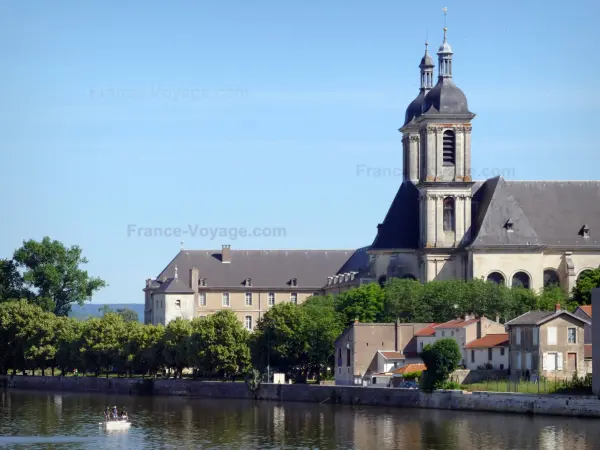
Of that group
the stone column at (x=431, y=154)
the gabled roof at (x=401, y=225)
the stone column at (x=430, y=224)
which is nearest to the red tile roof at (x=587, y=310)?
the stone column at (x=430, y=224)

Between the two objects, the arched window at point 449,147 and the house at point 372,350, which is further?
the arched window at point 449,147

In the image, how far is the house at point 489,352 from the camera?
3984 inches

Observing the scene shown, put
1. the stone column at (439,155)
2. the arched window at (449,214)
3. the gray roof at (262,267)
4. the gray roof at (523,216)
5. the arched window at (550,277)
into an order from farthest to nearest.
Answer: the gray roof at (262,267)
the arched window at (550,277)
the arched window at (449,214)
the stone column at (439,155)
the gray roof at (523,216)

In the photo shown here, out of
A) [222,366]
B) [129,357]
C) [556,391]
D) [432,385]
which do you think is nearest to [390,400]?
[432,385]

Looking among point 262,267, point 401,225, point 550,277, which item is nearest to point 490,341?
point 550,277

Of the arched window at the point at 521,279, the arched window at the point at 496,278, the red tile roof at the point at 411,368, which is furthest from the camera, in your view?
the arched window at the point at 521,279

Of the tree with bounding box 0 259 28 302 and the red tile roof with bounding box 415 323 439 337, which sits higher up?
the tree with bounding box 0 259 28 302

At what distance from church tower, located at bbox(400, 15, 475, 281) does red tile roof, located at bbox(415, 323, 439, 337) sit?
17.3 metres

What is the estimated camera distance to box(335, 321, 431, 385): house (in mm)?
109312

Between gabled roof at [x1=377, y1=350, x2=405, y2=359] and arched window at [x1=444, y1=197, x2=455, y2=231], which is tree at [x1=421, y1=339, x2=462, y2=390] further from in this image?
arched window at [x1=444, y1=197, x2=455, y2=231]

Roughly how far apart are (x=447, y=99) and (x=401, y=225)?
459 inches

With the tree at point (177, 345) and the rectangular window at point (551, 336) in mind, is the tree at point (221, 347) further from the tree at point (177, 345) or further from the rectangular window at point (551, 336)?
the rectangular window at point (551, 336)

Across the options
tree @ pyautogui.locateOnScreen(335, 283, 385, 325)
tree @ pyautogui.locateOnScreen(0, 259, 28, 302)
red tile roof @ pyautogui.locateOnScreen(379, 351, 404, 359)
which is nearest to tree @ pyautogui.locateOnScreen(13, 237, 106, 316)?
tree @ pyautogui.locateOnScreen(0, 259, 28, 302)

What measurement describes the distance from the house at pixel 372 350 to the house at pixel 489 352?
6.26 m
